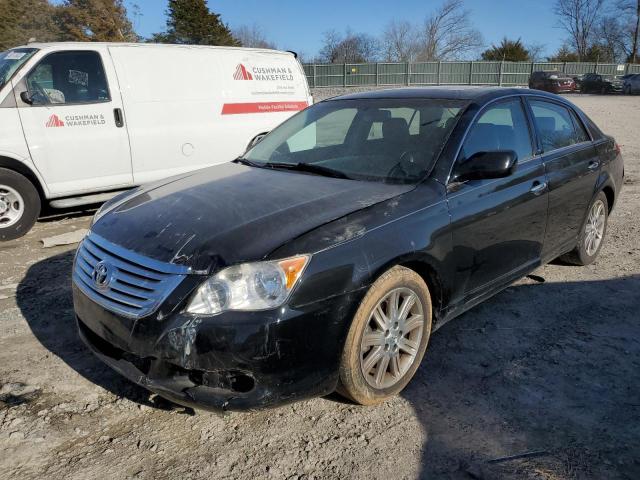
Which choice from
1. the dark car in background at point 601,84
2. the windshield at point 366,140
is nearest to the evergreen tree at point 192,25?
the dark car in background at point 601,84

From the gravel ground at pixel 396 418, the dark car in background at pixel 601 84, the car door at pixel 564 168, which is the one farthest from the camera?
the dark car in background at pixel 601 84

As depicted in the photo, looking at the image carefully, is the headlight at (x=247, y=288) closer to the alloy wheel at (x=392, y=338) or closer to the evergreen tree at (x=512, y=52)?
the alloy wheel at (x=392, y=338)

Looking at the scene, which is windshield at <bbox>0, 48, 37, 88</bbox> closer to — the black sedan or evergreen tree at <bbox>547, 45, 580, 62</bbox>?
the black sedan

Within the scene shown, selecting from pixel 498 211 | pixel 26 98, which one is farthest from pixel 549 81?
pixel 498 211

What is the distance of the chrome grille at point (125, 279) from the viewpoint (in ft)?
7.75

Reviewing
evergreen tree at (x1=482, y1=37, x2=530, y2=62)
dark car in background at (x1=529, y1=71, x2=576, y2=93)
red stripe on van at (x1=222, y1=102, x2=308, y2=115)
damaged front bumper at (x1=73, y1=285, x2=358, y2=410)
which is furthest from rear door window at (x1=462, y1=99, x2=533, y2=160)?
evergreen tree at (x1=482, y1=37, x2=530, y2=62)

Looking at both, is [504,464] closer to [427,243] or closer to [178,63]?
[427,243]

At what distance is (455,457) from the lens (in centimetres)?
243

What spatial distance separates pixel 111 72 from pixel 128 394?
4.62 meters

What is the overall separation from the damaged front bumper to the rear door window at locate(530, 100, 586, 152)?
8.07ft

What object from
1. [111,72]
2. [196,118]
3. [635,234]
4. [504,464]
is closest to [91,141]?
[111,72]

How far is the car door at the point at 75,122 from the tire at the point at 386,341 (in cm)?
469

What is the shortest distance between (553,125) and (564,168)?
40 centimetres

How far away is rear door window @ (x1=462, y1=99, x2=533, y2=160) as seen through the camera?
338 centimetres
